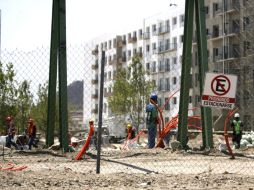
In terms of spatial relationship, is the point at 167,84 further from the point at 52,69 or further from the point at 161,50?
the point at 52,69

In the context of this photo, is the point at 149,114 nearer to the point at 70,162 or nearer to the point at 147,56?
the point at 70,162

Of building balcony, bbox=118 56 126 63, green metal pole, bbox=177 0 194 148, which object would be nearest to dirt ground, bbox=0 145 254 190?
green metal pole, bbox=177 0 194 148

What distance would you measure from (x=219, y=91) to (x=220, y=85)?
0.34ft

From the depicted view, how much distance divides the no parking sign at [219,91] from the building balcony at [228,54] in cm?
5998

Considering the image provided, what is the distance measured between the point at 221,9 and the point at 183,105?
5976cm

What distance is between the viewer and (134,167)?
502 inches

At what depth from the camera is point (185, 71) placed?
761 inches

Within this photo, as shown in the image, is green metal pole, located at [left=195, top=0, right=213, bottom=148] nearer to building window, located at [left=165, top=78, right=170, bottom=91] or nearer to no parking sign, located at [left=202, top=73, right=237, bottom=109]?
no parking sign, located at [left=202, top=73, right=237, bottom=109]

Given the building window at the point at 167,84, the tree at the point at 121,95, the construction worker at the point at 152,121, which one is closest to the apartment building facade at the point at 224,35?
the tree at the point at 121,95

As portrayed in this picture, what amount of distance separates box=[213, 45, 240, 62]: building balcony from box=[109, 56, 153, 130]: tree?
11511 millimetres

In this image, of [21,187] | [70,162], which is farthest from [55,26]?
[21,187]

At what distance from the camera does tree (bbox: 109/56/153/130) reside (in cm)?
6488

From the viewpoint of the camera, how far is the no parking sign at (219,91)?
35.4 ft

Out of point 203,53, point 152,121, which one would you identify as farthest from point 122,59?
point 203,53
